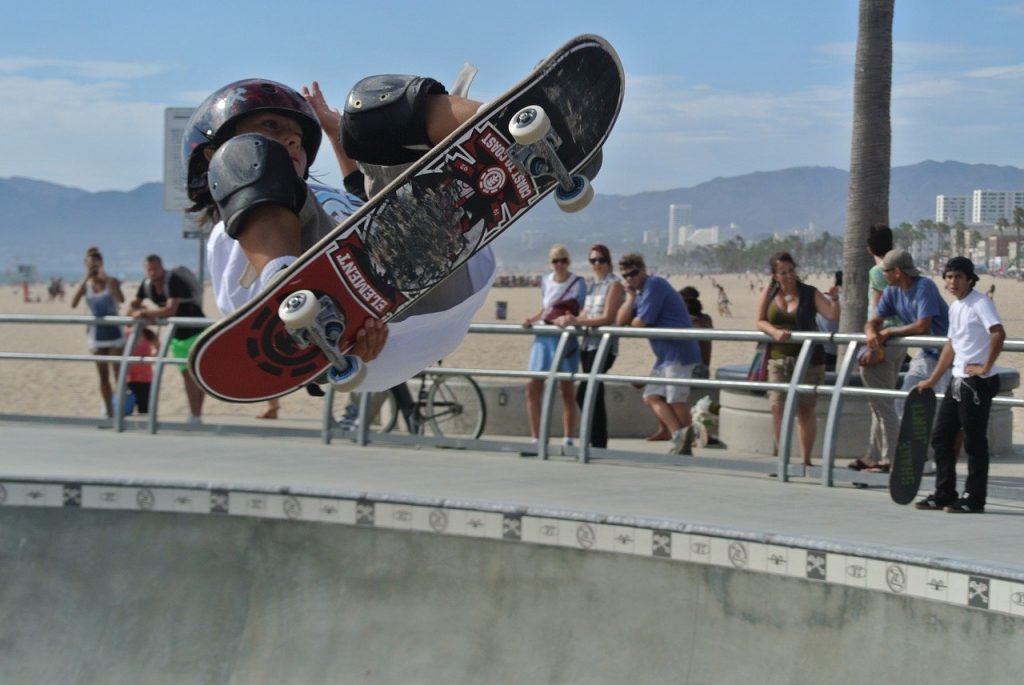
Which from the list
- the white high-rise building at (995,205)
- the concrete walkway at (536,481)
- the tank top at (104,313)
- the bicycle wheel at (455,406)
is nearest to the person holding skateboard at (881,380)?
the concrete walkway at (536,481)

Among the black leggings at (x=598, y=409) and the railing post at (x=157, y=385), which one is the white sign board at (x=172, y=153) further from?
the black leggings at (x=598, y=409)

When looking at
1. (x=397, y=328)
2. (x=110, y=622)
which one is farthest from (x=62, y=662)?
(x=397, y=328)

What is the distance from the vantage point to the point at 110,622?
7211 mm

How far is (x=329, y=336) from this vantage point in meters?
3.14

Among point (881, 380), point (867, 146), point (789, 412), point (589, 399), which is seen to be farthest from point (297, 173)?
point (867, 146)

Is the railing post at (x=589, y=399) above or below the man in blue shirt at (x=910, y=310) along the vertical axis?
below

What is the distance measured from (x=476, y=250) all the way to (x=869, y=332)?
578 cm

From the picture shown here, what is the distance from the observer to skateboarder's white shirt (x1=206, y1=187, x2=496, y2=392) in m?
3.26

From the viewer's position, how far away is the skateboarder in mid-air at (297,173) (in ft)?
9.92

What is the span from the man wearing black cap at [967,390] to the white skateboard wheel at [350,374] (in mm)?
5229

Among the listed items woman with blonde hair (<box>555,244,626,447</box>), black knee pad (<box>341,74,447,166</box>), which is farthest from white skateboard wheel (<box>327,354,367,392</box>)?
woman with blonde hair (<box>555,244,626,447</box>)

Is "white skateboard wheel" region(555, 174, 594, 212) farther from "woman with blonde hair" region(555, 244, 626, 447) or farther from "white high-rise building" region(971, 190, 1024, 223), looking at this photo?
"white high-rise building" region(971, 190, 1024, 223)

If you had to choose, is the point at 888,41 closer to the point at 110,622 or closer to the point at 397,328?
the point at 110,622

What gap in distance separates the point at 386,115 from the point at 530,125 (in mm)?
449
